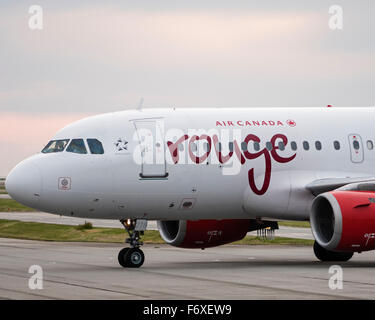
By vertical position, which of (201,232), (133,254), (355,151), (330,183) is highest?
(355,151)

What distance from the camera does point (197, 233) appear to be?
28547mm

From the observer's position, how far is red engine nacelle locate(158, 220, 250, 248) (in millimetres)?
A: 28453

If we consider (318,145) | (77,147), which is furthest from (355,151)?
(77,147)

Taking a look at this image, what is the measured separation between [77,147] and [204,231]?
209 inches

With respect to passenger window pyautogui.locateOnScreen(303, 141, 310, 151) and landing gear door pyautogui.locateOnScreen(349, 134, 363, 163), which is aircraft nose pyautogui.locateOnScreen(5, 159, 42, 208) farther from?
landing gear door pyautogui.locateOnScreen(349, 134, 363, 163)

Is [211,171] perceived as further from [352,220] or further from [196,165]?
[352,220]

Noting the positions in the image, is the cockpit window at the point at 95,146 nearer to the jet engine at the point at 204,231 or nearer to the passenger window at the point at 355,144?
the jet engine at the point at 204,231

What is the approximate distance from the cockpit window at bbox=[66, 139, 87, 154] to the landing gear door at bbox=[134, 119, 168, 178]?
146cm

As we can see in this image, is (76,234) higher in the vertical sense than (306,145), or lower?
lower

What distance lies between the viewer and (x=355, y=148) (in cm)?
2762

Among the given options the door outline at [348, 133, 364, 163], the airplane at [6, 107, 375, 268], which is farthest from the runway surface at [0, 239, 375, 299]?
the door outline at [348, 133, 364, 163]
